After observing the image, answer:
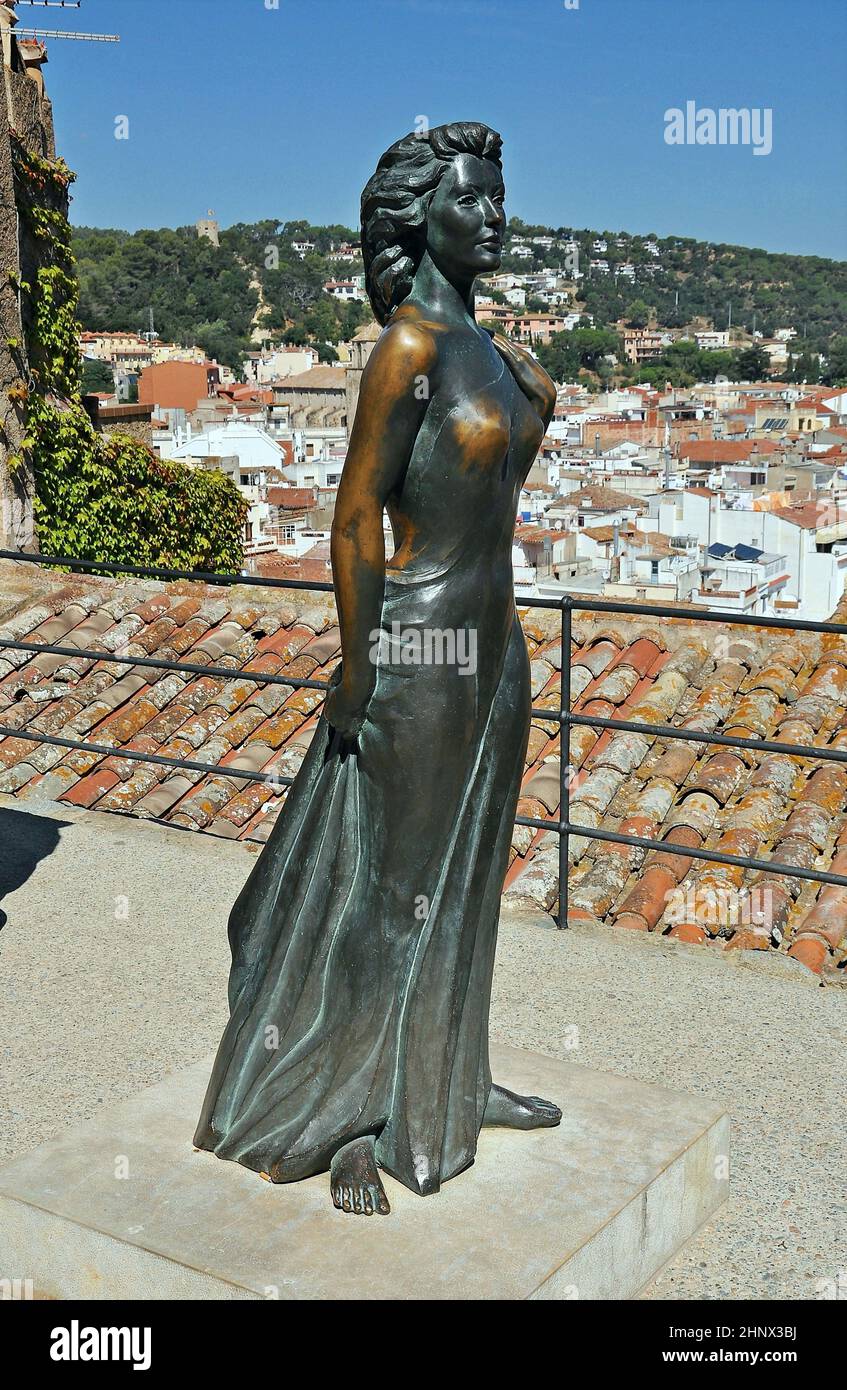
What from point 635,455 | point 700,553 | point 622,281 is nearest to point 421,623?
point 700,553

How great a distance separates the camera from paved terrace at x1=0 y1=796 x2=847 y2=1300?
11.3 ft

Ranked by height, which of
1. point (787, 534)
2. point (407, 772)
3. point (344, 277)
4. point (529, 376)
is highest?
point (344, 277)

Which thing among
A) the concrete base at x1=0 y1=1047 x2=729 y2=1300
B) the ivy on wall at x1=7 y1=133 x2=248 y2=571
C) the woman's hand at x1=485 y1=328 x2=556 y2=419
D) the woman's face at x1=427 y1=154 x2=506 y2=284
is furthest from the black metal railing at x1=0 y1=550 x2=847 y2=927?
the ivy on wall at x1=7 y1=133 x2=248 y2=571

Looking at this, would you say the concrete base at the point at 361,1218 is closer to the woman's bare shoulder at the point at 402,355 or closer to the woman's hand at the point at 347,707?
the woman's hand at the point at 347,707

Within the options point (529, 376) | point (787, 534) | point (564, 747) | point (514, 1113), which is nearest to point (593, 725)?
point (564, 747)

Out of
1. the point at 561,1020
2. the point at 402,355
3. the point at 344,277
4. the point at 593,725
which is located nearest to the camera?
the point at 402,355

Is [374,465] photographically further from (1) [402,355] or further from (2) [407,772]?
(2) [407,772]

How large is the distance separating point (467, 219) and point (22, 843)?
4.05 m

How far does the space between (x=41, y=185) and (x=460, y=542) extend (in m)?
11.8

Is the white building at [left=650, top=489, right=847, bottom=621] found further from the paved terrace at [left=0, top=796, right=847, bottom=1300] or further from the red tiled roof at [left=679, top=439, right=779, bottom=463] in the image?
Result: the paved terrace at [left=0, top=796, right=847, bottom=1300]

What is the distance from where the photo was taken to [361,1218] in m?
3.00

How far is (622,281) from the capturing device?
495ft

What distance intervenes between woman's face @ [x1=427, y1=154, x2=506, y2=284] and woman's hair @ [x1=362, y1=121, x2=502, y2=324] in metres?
0.02
